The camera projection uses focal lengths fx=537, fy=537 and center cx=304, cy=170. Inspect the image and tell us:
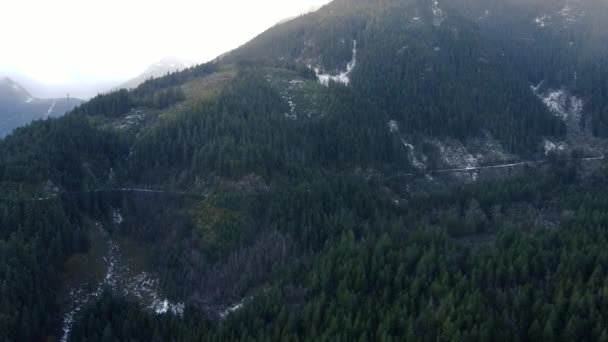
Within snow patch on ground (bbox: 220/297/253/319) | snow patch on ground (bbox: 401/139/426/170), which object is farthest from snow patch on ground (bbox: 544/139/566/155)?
snow patch on ground (bbox: 220/297/253/319)

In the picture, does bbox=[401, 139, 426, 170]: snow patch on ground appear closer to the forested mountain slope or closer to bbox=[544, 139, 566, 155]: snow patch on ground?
the forested mountain slope

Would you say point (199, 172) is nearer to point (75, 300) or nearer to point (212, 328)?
point (75, 300)

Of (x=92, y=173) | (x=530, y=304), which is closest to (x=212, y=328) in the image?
(x=530, y=304)

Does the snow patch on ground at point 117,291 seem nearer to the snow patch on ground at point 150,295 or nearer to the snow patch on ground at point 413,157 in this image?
the snow patch on ground at point 150,295

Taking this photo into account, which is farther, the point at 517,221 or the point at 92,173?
the point at 92,173

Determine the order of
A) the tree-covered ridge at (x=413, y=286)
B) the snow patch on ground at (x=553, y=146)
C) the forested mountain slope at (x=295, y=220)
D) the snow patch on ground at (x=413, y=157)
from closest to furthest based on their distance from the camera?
1. the tree-covered ridge at (x=413, y=286)
2. the forested mountain slope at (x=295, y=220)
3. the snow patch on ground at (x=413, y=157)
4. the snow patch on ground at (x=553, y=146)

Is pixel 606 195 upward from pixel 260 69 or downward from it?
downward

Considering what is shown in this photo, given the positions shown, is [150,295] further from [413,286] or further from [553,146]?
[553,146]

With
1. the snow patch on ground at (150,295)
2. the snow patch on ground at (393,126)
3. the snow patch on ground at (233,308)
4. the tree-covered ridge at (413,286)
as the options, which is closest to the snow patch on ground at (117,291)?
the snow patch on ground at (150,295)

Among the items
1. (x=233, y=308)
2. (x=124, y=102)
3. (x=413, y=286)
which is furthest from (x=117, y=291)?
(x=124, y=102)
